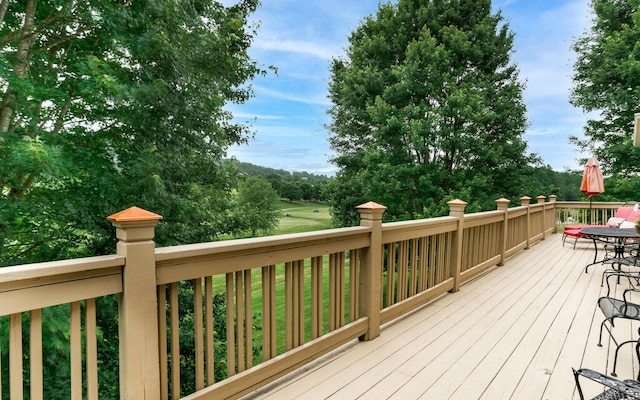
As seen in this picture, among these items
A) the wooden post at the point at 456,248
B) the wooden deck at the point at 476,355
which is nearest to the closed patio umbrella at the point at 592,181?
the wooden deck at the point at 476,355

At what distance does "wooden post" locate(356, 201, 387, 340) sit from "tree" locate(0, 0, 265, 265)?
283 cm

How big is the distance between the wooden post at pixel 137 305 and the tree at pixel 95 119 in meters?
2.76

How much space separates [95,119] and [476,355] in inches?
212

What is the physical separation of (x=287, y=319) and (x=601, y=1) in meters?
18.2

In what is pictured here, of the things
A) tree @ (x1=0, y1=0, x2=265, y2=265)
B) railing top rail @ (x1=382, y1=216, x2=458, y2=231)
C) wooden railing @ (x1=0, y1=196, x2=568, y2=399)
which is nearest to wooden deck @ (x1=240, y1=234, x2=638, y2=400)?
wooden railing @ (x1=0, y1=196, x2=568, y2=399)

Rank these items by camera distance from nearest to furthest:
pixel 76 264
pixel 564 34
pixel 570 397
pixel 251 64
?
1. pixel 76 264
2. pixel 570 397
3. pixel 251 64
4. pixel 564 34

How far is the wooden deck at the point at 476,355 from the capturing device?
7.54 feet

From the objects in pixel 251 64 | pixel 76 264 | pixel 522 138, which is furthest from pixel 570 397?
pixel 522 138

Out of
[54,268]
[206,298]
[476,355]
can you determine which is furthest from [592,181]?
[54,268]

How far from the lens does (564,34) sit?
604 inches

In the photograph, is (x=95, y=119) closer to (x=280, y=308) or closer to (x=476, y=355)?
(x=476, y=355)

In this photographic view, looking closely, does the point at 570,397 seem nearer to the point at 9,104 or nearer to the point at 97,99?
the point at 97,99

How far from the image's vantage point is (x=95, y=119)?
4855mm

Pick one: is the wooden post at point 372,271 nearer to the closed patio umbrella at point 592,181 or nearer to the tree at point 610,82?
the closed patio umbrella at point 592,181
